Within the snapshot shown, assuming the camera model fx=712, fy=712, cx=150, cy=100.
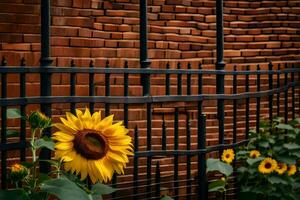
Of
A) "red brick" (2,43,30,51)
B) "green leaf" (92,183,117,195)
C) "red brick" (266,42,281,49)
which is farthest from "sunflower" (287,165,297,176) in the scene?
"green leaf" (92,183,117,195)

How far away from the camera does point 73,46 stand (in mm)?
5332

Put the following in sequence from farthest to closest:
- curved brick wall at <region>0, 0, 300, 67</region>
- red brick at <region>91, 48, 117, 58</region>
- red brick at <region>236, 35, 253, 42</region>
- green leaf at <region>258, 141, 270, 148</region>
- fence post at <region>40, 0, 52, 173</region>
Answer: red brick at <region>236, 35, 253, 42</region>, green leaf at <region>258, 141, 270, 148</region>, red brick at <region>91, 48, 117, 58</region>, curved brick wall at <region>0, 0, 300, 67</region>, fence post at <region>40, 0, 52, 173</region>

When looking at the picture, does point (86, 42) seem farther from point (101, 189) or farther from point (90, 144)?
point (90, 144)

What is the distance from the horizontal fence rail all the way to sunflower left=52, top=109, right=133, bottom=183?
1.51 meters

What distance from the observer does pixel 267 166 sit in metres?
5.30

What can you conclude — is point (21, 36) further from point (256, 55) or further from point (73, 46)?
point (256, 55)

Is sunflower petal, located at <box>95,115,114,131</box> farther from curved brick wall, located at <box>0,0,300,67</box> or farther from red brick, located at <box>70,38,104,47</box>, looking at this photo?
red brick, located at <box>70,38,104,47</box>

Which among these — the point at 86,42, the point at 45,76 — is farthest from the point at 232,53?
the point at 45,76

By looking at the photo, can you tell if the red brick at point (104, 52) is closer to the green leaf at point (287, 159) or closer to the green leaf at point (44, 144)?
the green leaf at point (287, 159)

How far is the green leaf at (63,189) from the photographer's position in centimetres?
229

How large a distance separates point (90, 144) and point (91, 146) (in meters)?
0.02

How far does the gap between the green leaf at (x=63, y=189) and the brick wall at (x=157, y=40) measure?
8.71ft

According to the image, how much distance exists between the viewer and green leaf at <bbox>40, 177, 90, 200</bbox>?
2293 millimetres

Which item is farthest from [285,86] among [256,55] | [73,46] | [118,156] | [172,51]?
[118,156]
